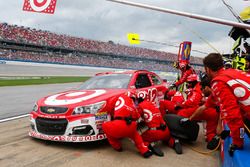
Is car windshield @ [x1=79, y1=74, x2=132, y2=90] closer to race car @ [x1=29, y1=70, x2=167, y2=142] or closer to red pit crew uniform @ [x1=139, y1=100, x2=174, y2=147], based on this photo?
race car @ [x1=29, y1=70, x2=167, y2=142]

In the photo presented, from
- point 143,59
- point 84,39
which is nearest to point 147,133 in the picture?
point 84,39

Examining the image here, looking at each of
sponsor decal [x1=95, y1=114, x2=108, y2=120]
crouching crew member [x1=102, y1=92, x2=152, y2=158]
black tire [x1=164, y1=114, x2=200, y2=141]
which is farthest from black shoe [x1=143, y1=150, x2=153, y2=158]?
sponsor decal [x1=95, y1=114, x2=108, y2=120]

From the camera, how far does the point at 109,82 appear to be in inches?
216

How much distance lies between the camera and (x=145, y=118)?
4.29 m

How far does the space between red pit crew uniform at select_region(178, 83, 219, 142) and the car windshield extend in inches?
51.8

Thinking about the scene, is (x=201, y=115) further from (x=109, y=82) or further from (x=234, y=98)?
(x=234, y=98)

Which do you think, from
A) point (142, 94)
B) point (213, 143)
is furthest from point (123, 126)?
point (213, 143)

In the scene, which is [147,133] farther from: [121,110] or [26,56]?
[26,56]

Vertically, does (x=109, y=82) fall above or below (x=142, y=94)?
above

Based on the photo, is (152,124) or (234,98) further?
(152,124)

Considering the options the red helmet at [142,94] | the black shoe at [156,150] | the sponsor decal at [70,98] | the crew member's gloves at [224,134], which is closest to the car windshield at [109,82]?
the red helmet at [142,94]

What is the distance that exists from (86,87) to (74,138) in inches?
66.6

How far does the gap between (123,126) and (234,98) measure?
5.81ft

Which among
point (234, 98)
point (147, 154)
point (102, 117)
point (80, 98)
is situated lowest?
point (147, 154)
